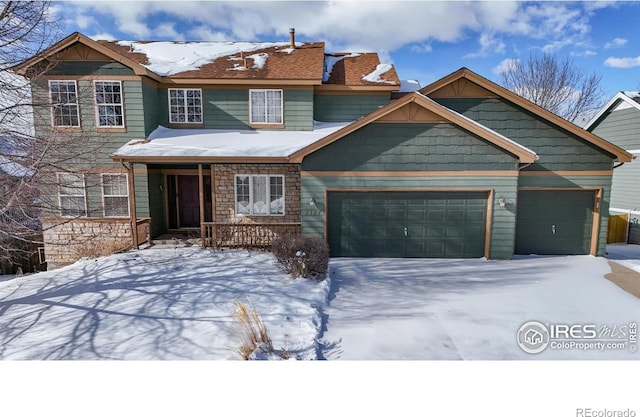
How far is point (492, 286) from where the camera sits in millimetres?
7094

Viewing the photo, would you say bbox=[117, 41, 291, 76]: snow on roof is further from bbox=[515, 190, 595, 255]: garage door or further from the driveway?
bbox=[515, 190, 595, 255]: garage door

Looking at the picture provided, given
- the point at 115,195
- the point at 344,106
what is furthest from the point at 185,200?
the point at 344,106

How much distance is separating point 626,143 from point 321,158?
13733mm

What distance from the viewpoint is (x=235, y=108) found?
11.6 meters

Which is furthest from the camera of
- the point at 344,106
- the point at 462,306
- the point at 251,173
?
the point at 344,106

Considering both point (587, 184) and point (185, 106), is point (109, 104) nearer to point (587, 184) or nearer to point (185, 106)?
point (185, 106)

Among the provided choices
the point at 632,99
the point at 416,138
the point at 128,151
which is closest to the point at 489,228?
the point at 416,138

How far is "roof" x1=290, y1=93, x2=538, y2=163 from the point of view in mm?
8477

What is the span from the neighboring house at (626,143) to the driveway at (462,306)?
608cm

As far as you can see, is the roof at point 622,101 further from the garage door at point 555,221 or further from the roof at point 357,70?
the roof at point 357,70

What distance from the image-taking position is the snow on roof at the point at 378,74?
11.9m

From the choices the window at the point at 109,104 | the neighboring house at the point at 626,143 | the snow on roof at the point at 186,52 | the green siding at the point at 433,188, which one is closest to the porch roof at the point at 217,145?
the window at the point at 109,104

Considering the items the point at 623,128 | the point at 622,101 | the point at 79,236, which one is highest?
the point at 622,101

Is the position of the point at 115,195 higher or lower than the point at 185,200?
higher
